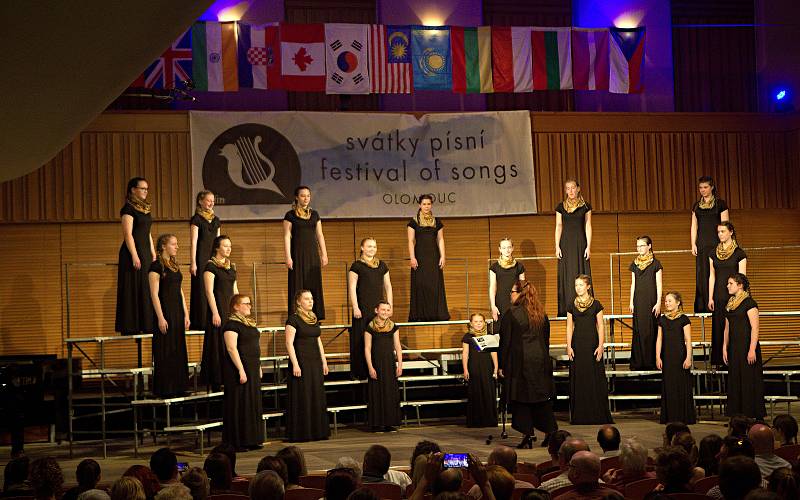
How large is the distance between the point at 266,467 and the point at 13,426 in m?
5.65

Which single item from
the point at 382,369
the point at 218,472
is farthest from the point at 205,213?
the point at 218,472

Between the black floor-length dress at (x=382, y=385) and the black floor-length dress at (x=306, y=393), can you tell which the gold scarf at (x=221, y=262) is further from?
the black floor-length dress at (x=382, y=385)

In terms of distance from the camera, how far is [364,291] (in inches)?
421

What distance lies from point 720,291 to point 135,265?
6.09 meters

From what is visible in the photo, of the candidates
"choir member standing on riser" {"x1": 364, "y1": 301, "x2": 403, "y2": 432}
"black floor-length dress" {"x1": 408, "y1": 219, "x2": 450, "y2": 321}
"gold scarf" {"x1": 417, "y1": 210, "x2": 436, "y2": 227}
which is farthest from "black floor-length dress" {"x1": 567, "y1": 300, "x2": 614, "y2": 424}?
"gold scarf" {"x1": 417, "y1": 210, "x2": 436, "y2": 227}

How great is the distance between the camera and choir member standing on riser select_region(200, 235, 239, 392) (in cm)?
960

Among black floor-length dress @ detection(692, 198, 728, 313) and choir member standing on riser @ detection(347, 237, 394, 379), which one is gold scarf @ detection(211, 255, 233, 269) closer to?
choir member standing on riser @ detection(347, 237, 394, 379)

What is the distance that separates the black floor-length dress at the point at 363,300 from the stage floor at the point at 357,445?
29.7 inches

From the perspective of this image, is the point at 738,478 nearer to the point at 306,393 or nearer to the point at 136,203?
the point at 306,393

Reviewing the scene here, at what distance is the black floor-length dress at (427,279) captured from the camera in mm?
11219

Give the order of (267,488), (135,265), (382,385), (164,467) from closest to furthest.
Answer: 1. (267,488)
2. (164,467)
3. (135,265)
4. (382,385)

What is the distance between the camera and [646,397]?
1114 centimetres

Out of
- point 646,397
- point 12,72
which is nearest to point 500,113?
point 646,397

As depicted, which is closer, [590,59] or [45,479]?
[45,479]
